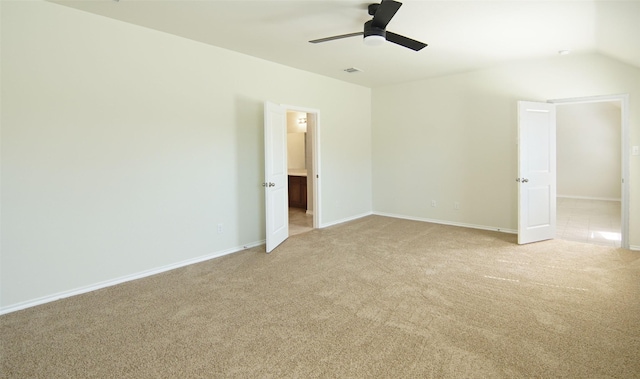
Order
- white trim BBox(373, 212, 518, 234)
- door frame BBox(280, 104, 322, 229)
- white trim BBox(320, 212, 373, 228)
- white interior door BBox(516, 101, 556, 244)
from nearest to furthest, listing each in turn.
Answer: white interior door BBox(516, 101, 556, 244) < white trim BBox(373, 212, 518, 234) < door frame BBox(280, 104, 322, 229) < white trim BBox(320, 212, 373, 228)

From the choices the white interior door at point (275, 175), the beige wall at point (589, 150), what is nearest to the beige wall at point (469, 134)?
the white interior door at point (275, 175)

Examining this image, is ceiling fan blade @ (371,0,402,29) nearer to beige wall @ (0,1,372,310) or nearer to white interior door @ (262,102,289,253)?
white interior door @ (262,102,289,253)

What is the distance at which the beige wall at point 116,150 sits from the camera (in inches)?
114

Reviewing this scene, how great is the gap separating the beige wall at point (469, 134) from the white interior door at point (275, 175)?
2.68 metres

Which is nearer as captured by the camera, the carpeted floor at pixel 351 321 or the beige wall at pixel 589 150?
the carpeted floor at pixel 351 321

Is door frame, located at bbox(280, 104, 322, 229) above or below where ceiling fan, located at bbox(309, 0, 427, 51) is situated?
below

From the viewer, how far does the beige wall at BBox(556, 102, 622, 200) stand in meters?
8.28

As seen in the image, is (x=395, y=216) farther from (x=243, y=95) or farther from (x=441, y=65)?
(x=243, y=95)

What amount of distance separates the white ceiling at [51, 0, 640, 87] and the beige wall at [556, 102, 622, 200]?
5084 mm

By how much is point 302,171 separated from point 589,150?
7.58m

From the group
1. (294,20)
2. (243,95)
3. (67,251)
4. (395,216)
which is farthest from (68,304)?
(395,216)

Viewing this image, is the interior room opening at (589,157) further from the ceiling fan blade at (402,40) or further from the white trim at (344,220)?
the ceiling fan blade at (402,40)

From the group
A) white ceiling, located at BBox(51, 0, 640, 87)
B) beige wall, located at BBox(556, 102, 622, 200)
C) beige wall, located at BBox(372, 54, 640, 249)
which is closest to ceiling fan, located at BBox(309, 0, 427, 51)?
white ceiling, located at BBox(51, 0, 640, 87)

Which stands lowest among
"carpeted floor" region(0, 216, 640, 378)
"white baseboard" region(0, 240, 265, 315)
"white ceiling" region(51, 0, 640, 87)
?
"carpeted floor" region(0, 216, 640, 378)
